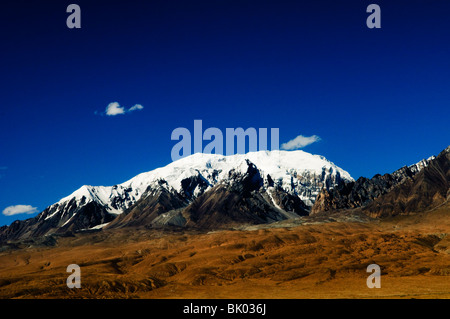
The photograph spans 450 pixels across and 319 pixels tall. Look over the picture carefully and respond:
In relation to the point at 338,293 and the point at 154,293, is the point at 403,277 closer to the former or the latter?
the point at 338,293

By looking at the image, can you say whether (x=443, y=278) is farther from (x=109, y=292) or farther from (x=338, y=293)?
(x=109, y=292)

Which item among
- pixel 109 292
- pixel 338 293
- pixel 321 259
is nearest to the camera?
pixel 338 293

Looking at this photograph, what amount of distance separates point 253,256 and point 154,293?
2512 inches

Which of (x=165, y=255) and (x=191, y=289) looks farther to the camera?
(x=165, y=255)

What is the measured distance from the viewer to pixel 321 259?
154375mm

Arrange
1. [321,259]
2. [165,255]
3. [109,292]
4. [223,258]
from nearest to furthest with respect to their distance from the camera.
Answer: [109,292]
[321,259]
[223,258]
[165,255]
